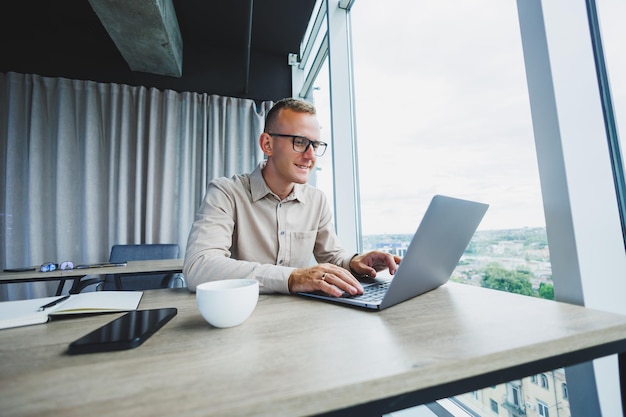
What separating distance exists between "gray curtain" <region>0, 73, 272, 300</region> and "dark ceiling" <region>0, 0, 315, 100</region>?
17 centimetres

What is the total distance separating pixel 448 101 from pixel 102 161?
341cm

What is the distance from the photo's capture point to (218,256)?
88 centimetres

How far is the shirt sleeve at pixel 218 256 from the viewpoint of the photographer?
79cm

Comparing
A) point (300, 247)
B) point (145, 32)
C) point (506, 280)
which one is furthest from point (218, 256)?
point (145, 32)

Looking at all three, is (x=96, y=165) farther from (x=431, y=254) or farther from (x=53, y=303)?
(x=431, y=254)

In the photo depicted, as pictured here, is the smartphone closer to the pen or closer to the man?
the pen

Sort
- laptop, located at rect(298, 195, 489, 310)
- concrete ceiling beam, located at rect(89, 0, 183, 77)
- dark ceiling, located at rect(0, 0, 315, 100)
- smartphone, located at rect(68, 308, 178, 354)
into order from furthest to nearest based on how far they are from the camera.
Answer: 1. dark ceiling, located at rect(0, 0, 315, 100)
2. concrete ceiling beam, located at rect(89, 0, 183, 77)
3. laptop, located at rect(298, 195, 489, 310)
4. smartphone, located at rect(68, 308, 178, 354)

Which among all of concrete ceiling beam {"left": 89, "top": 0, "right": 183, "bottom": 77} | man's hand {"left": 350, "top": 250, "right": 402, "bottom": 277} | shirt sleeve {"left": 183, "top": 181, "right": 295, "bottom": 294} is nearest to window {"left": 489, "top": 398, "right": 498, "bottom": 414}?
man's hand {"left": 350, "top": 250, "right": 402, "bottom": 277}

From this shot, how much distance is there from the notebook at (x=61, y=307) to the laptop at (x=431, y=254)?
44cm

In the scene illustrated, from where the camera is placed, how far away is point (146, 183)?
10.5ft

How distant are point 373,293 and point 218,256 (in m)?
0.47

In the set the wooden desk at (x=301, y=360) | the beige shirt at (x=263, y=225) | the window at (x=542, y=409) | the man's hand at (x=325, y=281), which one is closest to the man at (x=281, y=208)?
the beige shirt at (x=263, y=225)

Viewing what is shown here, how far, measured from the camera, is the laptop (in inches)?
21.2

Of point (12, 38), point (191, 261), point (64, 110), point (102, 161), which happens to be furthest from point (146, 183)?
point (191, 261)
